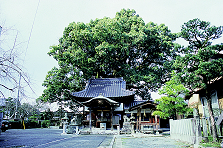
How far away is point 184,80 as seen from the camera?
10.3 metres

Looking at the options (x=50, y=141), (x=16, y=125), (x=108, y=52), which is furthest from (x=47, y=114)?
(x=50, y=141)

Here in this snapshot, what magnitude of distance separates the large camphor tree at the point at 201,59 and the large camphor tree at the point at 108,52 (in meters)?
12.1

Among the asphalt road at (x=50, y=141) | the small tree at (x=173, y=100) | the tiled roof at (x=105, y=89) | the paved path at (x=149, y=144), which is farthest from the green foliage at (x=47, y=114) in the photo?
the paved path at (x=149, y=144)

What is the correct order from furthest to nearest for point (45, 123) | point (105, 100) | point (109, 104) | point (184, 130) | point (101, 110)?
point (45, 123) → point (101, 110) → point (109, 104) → point (105, 100) → point (184, 130)

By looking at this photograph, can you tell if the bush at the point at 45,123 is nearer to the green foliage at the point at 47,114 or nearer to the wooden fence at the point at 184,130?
the green foliage at the point at 47,114

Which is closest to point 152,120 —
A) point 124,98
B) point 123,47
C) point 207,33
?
point 124,98

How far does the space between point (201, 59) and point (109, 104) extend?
11.7 metres

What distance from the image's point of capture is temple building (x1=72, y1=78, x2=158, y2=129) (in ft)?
61.1

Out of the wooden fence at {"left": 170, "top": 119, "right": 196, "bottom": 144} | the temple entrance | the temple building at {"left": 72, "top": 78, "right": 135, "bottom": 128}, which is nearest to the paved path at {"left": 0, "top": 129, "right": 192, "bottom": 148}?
the wooden fence at {"left": 170, "top": 119, "right": 196, "bottom": 144}

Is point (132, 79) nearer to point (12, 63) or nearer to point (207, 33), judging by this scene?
point (207, 33)

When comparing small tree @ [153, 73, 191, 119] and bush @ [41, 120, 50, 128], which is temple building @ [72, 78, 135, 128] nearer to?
small tree @ [153, 73, 191, 119]

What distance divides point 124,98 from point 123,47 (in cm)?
653

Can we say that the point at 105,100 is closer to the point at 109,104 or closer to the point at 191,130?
the point at 109,104

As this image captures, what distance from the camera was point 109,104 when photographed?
62.8ft
